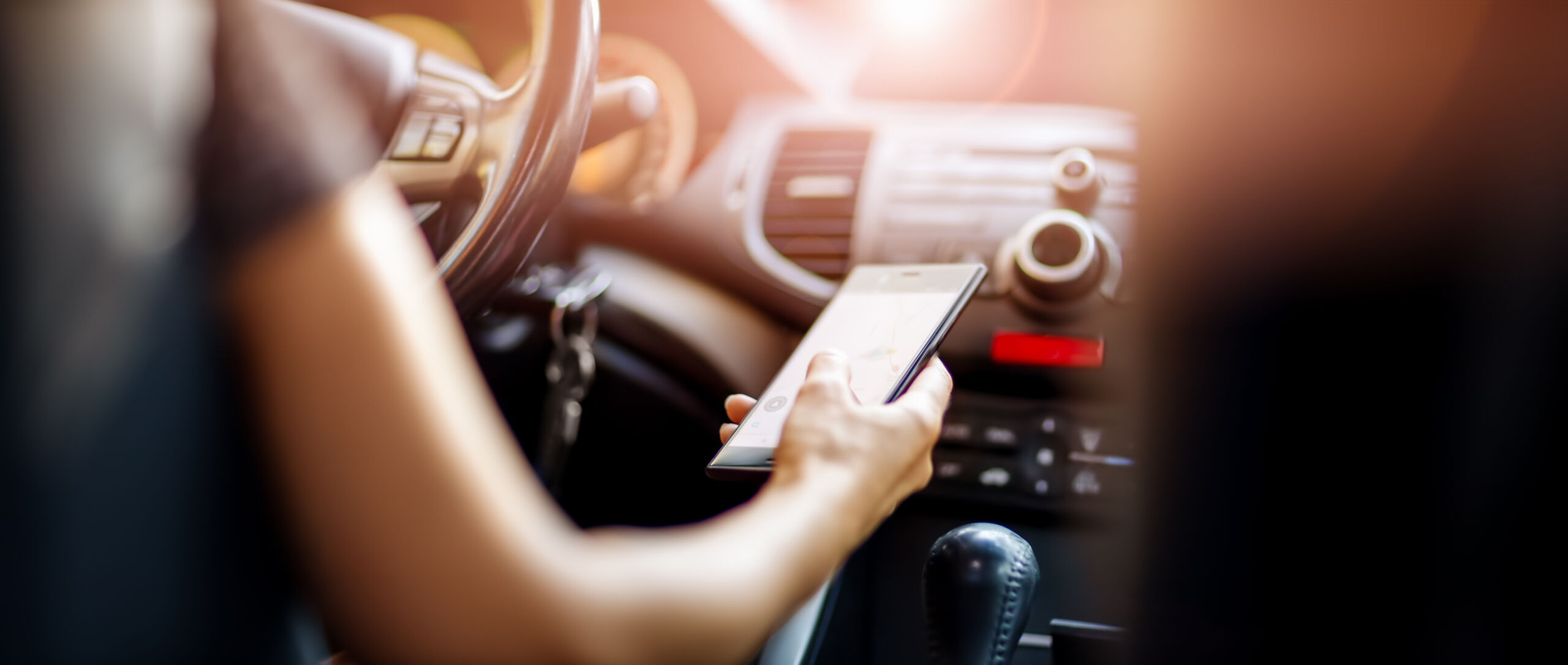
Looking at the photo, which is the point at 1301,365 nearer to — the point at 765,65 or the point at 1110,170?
the point at 1110,170

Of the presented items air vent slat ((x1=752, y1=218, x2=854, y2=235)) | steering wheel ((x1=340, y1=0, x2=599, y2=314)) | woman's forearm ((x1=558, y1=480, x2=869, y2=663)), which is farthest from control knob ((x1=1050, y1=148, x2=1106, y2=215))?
woman's forearm ((x1=558, y1=480, x2=869, y2=663))

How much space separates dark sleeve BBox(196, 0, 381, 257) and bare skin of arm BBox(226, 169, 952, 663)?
0.04ft

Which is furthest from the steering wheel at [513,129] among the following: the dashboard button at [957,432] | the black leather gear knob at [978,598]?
the dashboard button at [957,432]

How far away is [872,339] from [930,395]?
20cm

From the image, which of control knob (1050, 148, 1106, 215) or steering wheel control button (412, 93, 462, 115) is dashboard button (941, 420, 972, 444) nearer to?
control knob (1050, 148, 1106, 215)

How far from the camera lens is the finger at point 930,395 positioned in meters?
0.58

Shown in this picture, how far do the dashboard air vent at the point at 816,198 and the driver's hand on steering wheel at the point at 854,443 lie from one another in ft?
2.00

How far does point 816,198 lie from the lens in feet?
4.02

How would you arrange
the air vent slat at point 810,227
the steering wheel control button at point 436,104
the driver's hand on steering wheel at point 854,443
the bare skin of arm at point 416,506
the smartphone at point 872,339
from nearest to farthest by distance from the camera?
the bare skin of arm at point 416,506, the driver's hand on steering wheel at point 854,443, the smartphone at point 872,339, the steering wheel control button at point 436,104, the air vent slat at point 810,227

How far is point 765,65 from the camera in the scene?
4.62 ft

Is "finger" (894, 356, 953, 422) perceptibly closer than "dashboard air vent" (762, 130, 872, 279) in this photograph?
Yes

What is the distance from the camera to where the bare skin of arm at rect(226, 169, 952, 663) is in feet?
1.17

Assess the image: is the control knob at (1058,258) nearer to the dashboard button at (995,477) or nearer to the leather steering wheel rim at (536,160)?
the dashboard button at (995,477)

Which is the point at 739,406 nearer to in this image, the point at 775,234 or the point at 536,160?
the point at 536,160
